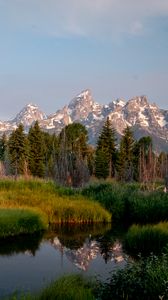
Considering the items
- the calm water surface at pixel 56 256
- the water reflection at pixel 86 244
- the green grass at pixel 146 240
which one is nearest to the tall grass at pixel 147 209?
the water reflection at pixel 86 244

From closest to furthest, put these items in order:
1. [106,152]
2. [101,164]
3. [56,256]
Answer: [56,256] → [101,164] → [106,152]

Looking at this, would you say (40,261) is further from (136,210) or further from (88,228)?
(136,210)

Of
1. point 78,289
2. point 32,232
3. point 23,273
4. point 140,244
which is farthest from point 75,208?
point 78,289

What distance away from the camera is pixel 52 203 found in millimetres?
26656

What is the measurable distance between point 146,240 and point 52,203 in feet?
29.1

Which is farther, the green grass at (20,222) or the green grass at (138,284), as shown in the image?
the green grass at (20,222)

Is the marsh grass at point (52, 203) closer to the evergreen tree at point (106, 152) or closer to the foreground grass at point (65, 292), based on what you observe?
the foreground grass at point (65, 292)

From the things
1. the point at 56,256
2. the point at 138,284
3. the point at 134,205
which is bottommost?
the point at 56,256

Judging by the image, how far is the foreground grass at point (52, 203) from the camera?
25.7m

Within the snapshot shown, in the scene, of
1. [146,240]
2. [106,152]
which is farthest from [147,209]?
[106,152]

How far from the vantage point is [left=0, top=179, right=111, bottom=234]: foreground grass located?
84.2 feet

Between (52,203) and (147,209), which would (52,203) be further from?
(147,209)

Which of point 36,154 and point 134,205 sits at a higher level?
point 36,154

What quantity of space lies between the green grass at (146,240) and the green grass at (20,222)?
205 inches
